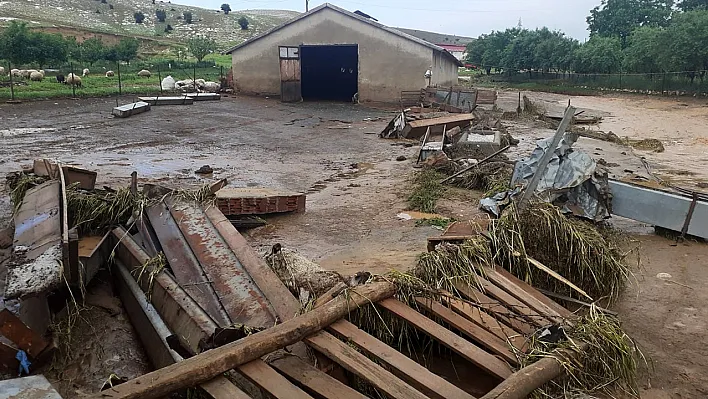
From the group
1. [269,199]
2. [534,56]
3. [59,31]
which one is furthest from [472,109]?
[59,31]

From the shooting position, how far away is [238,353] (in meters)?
3.14

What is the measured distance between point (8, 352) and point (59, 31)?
53.2 metres

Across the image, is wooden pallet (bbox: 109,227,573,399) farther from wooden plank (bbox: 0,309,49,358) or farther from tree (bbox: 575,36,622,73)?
tree (bbox: 575,36,622,73)

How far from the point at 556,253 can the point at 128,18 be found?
7602cm

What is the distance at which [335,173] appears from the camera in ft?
36.8

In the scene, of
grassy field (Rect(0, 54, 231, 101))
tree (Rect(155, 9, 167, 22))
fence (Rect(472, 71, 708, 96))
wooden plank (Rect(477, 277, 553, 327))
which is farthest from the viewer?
tree (Rect(155, 9, 167, 22))

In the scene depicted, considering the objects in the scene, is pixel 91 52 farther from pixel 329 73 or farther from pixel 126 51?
pixel 329 73

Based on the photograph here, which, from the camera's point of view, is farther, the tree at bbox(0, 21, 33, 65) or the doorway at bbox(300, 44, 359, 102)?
the doorway at bbox(300, 44, 359, 102)

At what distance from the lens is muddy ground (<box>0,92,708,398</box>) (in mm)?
4750

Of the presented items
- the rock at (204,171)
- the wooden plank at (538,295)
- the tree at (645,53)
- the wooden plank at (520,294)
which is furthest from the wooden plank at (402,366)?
the tree at (645,53)

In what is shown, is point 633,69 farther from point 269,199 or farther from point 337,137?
point 269,199

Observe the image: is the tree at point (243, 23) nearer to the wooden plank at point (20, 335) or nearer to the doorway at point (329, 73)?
the doorway at point (329, 73)

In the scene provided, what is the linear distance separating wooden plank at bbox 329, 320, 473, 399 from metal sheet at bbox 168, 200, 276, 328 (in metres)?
0.55

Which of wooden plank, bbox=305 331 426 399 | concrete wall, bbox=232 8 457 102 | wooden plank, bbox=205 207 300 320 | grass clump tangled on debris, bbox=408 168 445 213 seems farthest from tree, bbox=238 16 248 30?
wooden plank, bbox=305 331 426 399
